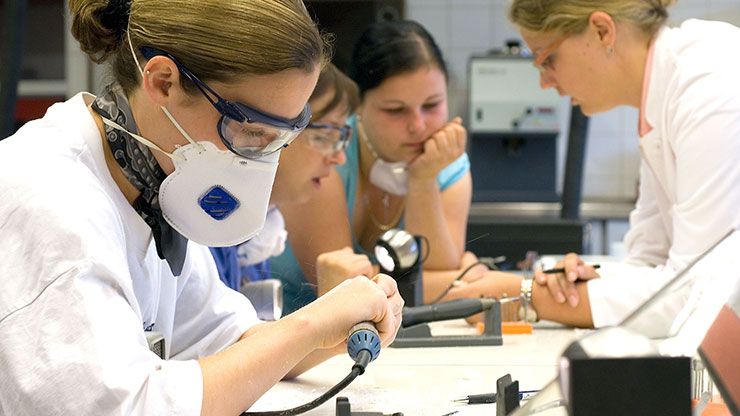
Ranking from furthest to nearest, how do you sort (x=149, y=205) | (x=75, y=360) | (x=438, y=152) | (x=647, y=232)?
1. (x=438, y=152)
2. (x=647, y=232)
3. (x=149, y=205)
4. (x=75, y=360)

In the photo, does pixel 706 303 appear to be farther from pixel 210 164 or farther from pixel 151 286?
pixel 151 286

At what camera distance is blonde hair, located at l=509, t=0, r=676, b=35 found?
1.93 metres

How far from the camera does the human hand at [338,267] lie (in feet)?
4.14

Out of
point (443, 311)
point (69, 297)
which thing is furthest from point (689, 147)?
point (69, 297)

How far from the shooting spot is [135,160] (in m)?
1.06

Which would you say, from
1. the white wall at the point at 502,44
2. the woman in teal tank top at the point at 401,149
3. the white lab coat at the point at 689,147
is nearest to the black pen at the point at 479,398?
the white lab coat at the point at 689,147

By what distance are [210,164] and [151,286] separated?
214 millimetres

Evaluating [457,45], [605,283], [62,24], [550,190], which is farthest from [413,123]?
[62,24]

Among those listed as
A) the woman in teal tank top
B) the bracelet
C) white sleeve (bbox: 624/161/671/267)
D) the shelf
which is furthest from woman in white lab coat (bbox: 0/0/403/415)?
the shelf

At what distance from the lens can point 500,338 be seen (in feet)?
5.51

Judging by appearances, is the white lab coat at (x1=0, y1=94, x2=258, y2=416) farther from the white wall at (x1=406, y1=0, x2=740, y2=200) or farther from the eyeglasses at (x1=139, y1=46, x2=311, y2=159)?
the white wall at (x1=406, y1=0, x2=740, y2=200)

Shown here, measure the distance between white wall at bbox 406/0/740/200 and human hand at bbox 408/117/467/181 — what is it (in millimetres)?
2979

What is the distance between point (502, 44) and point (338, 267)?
4.24m

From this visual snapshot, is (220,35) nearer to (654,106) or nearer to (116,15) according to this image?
(116,15)
